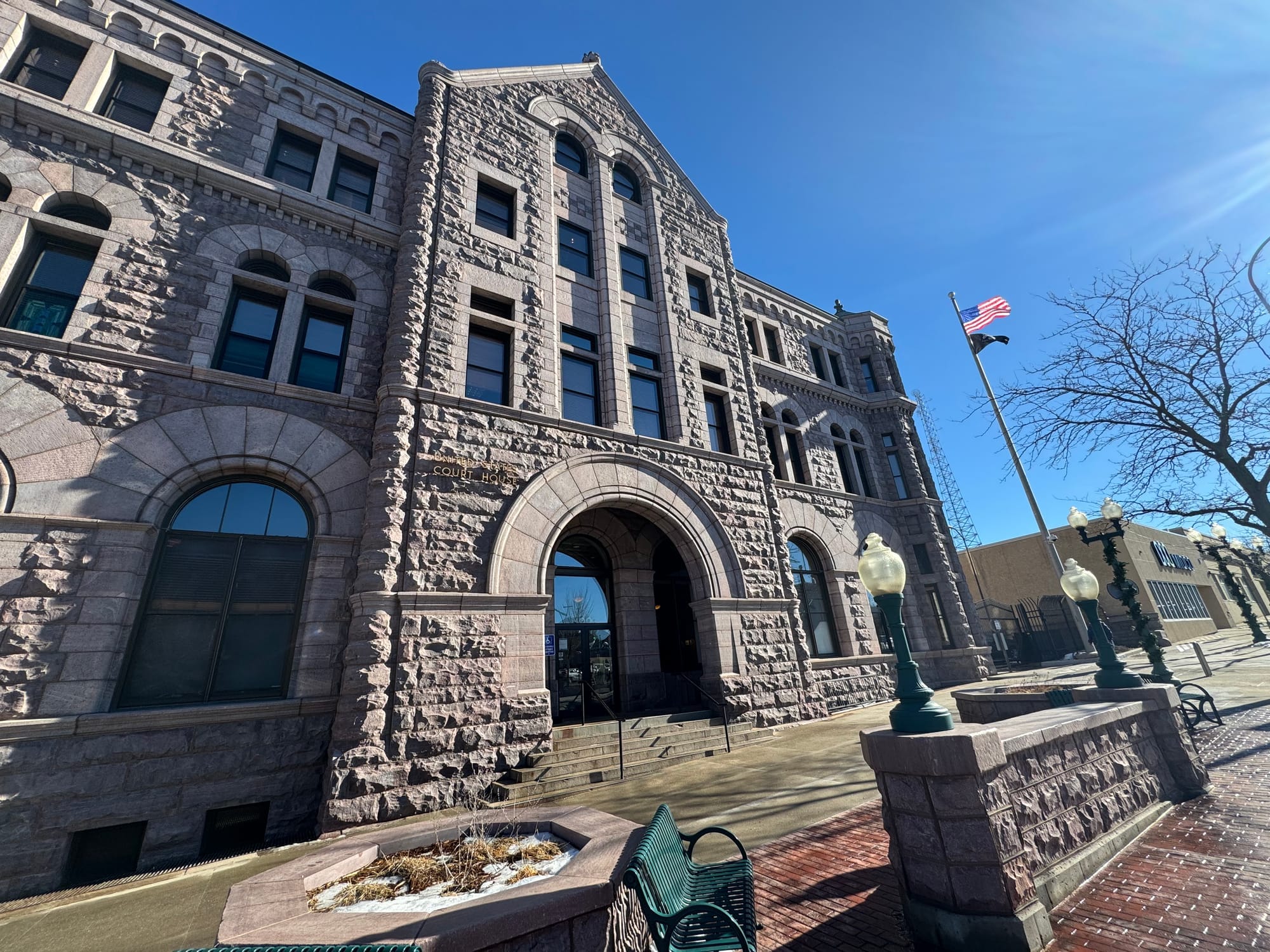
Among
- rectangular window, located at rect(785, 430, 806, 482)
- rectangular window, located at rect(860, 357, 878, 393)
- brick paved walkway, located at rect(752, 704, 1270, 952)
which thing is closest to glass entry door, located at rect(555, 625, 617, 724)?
brick paved walkway, located at rect(752, 704, 1270, 952)

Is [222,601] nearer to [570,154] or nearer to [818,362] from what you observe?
[570,154]

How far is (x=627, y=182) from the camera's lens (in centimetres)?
1675

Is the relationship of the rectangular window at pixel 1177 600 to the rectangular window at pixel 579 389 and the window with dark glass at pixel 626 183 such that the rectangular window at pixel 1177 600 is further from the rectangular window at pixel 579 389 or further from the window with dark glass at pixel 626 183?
the window with dark glass at pixel 626 183

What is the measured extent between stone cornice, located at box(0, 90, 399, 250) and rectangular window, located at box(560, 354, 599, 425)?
4741 mm

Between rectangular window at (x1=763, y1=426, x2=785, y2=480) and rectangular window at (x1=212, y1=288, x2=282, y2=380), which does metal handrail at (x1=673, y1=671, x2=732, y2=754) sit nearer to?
rectangular window at (x1=763, y1=426, x2=785, y2=480)

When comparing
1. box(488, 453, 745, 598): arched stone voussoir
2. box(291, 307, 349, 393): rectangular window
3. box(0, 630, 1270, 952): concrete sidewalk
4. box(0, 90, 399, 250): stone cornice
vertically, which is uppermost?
box(0, 90, 399, 250): stone cornice

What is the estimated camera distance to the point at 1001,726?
4.85 m

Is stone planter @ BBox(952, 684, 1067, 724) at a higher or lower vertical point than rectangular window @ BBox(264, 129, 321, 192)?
lower

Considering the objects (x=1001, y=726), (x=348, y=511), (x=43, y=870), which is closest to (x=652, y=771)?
(x=1001, y=726)

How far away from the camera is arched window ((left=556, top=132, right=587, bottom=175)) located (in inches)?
599

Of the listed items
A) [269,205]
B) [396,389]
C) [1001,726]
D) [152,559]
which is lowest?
[1001,726]

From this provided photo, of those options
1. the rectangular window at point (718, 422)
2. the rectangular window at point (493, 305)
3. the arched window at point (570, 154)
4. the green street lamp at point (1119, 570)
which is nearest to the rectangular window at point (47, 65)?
the rectangular window at point (493, 305)

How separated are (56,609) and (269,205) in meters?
8.13

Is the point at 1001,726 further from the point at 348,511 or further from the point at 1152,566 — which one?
the point at 1152,566
